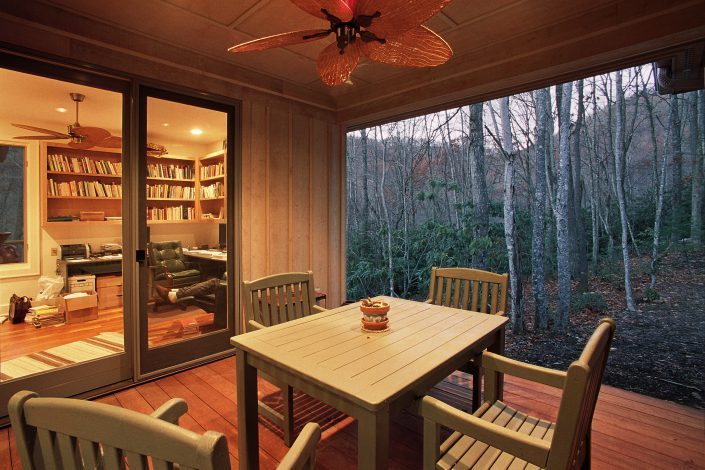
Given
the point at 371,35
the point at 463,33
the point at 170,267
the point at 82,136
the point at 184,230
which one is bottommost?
the point at 170,267

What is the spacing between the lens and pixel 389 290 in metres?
5.11

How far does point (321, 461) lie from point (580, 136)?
3.37 metres

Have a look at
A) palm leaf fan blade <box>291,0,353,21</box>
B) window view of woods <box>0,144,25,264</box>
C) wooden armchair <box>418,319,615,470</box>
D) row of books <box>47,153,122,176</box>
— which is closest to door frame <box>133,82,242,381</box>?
window view of woods <box>0,144,25,264</box>

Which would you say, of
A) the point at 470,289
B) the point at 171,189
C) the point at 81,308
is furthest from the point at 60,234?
the point at 470,289

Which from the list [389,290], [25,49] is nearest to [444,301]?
[389,290]

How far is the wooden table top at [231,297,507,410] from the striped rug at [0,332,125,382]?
1968mm

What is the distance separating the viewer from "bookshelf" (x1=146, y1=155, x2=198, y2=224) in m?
3.02

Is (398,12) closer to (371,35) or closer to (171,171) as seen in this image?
(371,35)

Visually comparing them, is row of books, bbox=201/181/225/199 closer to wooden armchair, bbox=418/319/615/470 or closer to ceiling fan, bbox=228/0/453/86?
ceiling fan, bbox=228/0/453/86

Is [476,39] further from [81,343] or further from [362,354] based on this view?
[81,343]

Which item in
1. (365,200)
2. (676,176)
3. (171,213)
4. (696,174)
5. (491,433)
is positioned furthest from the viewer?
(365,200)

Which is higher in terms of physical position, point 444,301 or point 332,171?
point 332,171

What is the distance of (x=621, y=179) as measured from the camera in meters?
3.06

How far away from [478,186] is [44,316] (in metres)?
5.36
